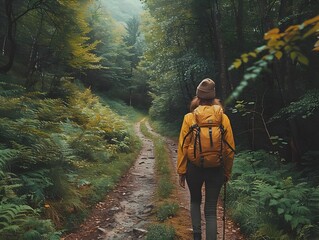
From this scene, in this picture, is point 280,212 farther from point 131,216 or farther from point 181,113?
point 181,113

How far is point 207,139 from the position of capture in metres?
4.02

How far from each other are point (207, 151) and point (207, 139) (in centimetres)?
15

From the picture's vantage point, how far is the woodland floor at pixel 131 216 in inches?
233

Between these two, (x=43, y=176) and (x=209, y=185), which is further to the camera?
(x=43, y=176)

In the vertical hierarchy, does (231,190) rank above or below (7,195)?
below

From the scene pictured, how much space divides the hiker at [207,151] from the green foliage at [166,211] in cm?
197

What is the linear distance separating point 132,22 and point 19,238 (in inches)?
1717

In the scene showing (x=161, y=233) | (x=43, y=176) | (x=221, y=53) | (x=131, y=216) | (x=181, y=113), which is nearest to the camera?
(x=161, y=233)

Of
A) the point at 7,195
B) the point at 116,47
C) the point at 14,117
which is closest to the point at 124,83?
the point at 116,47

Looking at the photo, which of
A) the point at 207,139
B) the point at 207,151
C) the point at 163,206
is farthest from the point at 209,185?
the point at 163,206

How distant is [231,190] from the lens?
25.0 feet

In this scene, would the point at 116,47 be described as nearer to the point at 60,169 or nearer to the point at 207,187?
the point at 60,169

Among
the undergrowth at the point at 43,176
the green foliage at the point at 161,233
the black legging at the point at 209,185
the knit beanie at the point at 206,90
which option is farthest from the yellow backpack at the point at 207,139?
the undergrowth at the point at 43,176

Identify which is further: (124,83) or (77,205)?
(124,83)
